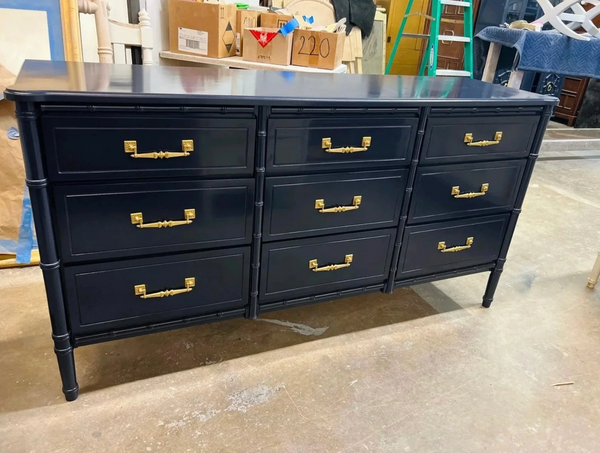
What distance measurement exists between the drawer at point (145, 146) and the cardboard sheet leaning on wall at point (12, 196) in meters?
0.93

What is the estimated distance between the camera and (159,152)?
1156 millimetres

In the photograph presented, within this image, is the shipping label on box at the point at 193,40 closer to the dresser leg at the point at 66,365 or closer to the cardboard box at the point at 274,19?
the cardboard box at the point at 274,19

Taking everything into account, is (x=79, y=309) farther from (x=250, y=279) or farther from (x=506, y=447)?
(x=506, y=447)

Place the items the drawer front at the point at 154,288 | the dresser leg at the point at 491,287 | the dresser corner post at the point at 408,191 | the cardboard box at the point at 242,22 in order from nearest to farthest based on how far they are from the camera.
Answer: the drawer front at the point at 154,288
the dresser corner post at the point at 408,191
the dresser leg at the point at 491,287
the cardboard box at the point at 242,22

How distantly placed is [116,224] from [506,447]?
1211mm

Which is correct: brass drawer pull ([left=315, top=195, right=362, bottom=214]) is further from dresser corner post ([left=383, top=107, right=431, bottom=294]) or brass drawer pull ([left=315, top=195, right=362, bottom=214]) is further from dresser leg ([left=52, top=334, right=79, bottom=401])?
dresser leg ([left=52, top=334, right=79, bottom=401])

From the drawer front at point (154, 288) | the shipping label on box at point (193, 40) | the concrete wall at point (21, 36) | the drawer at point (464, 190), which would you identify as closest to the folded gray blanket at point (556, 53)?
the drawer at point (464, 190)

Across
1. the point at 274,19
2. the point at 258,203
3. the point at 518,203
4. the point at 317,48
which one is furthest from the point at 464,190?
the point at 274,19

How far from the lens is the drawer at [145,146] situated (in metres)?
1.07

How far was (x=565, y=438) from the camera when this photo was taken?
1345 mm

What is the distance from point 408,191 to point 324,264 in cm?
36

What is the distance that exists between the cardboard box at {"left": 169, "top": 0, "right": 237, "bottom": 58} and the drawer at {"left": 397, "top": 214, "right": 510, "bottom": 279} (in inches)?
60.7

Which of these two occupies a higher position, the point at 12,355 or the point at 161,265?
the point at 161,265

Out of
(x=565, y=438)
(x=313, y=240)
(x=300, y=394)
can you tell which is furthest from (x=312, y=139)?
(x=565, y=438)
